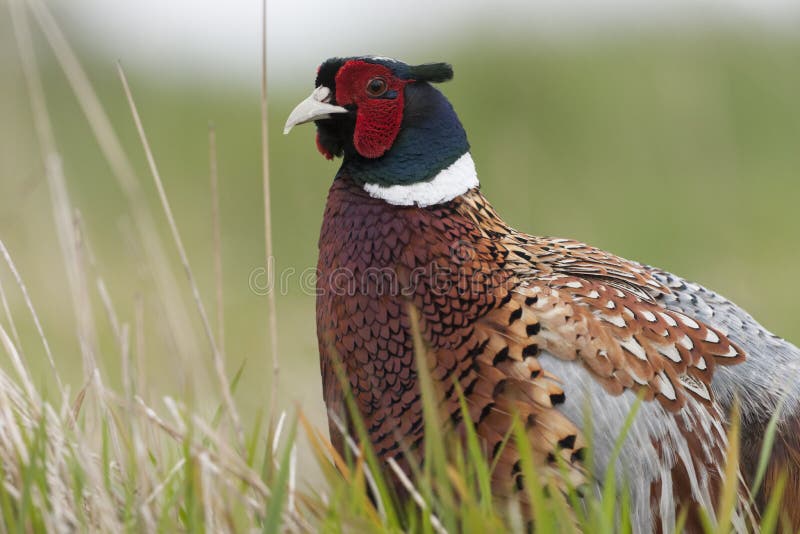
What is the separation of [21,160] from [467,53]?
3.63 metres

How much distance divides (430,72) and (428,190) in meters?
0.37

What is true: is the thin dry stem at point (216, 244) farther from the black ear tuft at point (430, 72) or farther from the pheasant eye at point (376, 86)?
the black ear tuft at point (430, 72)

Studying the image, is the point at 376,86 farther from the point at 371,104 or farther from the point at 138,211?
the point at 138,211

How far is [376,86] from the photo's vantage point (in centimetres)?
294

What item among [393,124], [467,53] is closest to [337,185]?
[393,124]

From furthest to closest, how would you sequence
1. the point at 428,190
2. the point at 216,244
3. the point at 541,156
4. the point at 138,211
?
1. the point at 541,156
2. the point at 428,190
3. the point at 138,211
4. the point at 216,244

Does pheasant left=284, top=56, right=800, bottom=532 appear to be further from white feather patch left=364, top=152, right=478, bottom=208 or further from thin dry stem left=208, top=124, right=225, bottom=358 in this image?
thin dry stem left=208, top=124, right=225, bottom=358

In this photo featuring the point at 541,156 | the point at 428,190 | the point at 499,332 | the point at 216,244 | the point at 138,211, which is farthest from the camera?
the point at 541,156

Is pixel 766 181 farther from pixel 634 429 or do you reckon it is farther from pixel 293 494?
pixel 293 494

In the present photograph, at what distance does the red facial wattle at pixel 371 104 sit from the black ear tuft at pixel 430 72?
0.04 metres

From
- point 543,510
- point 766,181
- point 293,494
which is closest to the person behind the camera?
point 543,510

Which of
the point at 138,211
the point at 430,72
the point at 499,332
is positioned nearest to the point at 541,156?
the point at 430,72

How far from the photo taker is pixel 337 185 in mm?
2977

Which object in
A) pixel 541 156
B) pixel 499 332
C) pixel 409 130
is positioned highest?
pixel 409 130
